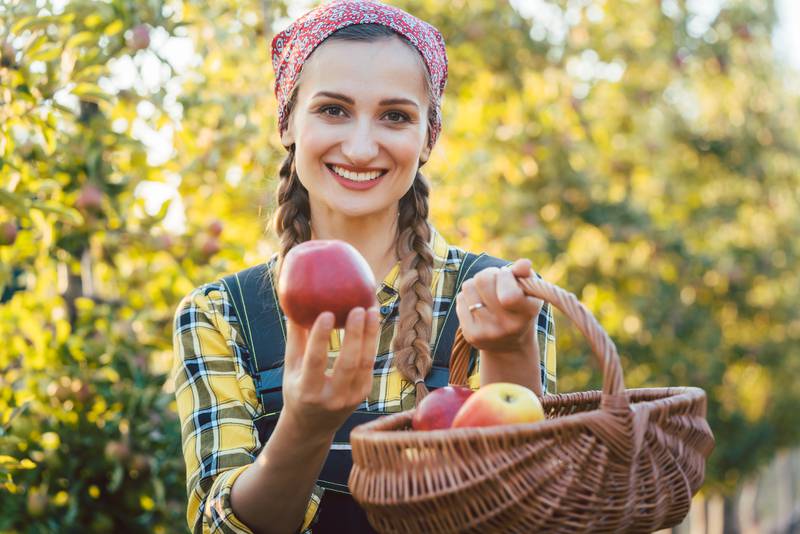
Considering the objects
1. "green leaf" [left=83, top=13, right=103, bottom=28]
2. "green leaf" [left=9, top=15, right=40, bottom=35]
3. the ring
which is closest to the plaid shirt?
the ring

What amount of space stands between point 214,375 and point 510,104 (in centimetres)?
395

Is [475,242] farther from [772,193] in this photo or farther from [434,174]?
[772,193]

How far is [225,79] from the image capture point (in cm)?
384

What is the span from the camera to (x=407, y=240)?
2.05 metres

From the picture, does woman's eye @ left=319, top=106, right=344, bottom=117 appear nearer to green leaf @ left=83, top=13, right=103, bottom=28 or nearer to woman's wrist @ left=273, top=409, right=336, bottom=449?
woman's wrist @ left=273, top=409, right=336, bottom=449

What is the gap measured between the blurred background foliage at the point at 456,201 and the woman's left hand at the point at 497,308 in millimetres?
1216

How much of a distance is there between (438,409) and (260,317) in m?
0.51

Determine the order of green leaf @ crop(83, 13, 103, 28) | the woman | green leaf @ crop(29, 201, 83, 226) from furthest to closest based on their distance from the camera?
green leaf @ crop(83, 13, 103, 28) → green leaf @ crop(29, 201, 83, 226) → the woman

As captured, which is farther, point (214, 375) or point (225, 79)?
point (225, 79)

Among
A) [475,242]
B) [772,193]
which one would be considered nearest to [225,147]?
[475,242]

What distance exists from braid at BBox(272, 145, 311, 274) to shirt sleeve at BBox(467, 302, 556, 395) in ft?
1.46

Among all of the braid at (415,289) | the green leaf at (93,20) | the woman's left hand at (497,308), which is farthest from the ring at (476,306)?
the green leaf at (93,20)

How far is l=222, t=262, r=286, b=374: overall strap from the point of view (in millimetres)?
1851

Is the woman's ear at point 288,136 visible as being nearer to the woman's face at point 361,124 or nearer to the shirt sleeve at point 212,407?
the woman's face at point 361,124
